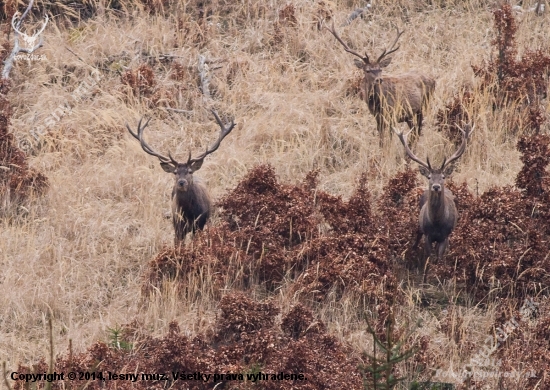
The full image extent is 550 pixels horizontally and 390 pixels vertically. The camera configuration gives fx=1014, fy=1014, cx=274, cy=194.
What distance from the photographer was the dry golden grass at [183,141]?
9180mm

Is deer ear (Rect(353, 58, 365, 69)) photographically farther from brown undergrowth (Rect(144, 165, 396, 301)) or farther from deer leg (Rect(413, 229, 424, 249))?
deer leg (Rect(413, 229, 424, 249))

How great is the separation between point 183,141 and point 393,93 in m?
2.58

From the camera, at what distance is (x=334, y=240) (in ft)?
31.2

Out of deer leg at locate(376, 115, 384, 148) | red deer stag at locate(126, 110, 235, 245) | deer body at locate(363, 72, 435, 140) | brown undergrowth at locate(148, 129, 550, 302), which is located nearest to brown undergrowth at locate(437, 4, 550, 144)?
deer body at locate(363, 72, 435, 140)

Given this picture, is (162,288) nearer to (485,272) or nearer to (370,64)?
(485,272)

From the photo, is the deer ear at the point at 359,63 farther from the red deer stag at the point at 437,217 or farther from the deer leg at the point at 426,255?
the deer leg at the point at 426,255

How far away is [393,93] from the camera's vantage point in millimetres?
12133

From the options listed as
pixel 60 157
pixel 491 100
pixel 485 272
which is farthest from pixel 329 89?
pixel 485 272

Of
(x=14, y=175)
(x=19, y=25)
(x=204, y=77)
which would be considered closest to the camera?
(x=14, y=175)

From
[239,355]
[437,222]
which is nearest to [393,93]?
[437,222]

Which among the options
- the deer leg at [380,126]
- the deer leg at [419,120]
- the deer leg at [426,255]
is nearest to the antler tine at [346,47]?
the deer leg at [380,126]

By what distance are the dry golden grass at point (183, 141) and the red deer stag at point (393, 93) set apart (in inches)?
8.2

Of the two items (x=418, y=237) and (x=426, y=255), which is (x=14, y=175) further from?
(x=426, y=255)

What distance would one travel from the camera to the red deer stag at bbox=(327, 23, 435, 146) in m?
11.9
